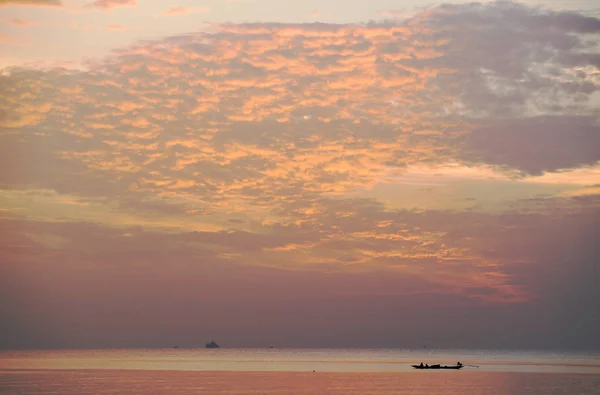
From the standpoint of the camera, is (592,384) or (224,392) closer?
(224,392)

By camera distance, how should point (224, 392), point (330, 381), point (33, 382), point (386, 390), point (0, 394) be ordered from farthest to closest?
point (330, 381), point (33, 382), point (386, 390), point (224, 392), point (0, 394)

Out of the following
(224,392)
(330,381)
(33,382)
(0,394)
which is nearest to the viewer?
(0,394)

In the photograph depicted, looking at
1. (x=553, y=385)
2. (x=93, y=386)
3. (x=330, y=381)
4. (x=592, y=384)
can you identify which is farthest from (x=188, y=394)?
(x=592, y=384)

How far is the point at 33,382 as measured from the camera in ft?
435

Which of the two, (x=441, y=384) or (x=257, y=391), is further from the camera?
(x=441, y=384)

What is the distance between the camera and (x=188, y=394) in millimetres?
107375

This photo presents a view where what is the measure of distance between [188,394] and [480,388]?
51.9m

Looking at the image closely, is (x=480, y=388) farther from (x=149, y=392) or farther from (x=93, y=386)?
(x=93, y=386)

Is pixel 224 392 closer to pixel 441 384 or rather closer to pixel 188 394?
pixel 188 394

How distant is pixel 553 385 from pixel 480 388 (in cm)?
1674

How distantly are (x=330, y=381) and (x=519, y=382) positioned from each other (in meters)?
37.0

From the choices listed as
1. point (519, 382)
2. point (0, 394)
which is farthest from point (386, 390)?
point (0, 394)

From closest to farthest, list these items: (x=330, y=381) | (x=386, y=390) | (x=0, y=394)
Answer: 1. (x=0, y=394)
2. (x=386, y=390)
3. (x=330, y=381)

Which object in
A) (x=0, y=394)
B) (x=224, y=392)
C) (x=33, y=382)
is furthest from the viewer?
(x=33, y=382)
